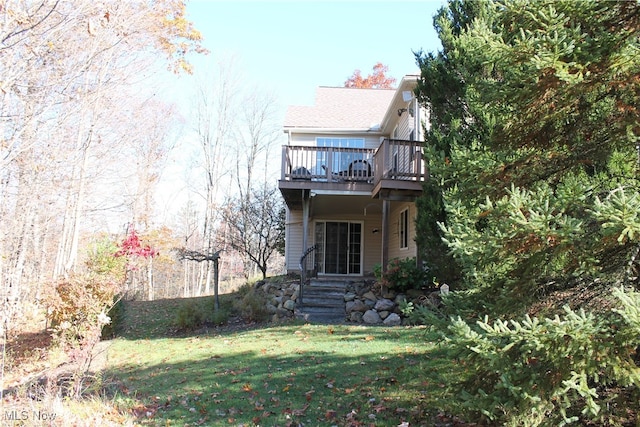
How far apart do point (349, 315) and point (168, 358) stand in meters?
4.51

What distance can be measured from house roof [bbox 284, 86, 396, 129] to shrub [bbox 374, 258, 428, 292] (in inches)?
304

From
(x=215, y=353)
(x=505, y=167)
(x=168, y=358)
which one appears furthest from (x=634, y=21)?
(x=168, y=358)

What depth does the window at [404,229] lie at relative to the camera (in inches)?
597

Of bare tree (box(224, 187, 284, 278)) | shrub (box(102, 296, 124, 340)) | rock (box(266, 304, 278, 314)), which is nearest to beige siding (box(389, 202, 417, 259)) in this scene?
rock (box(266, 304, 278, 314))

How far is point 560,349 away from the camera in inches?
116

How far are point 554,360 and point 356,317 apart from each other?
336 inches

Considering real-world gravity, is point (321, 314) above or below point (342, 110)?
below

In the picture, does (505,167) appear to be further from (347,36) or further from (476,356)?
(347,36)

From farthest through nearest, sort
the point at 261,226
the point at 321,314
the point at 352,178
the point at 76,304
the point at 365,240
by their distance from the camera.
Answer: the point at 261,226 → the point at 365,240 → the point at 352,178 → the point at 321,314 → the point at 76,304

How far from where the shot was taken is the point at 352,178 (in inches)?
562

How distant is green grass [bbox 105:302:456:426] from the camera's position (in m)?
5.41

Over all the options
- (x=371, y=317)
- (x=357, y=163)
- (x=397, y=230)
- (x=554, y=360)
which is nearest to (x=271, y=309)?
(x=371, y=317)

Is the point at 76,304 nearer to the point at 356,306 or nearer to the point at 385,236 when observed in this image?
the point at 356,306

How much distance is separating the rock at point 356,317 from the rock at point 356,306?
0.38 feet
